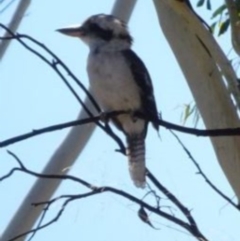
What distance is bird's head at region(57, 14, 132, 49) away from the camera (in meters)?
2.11

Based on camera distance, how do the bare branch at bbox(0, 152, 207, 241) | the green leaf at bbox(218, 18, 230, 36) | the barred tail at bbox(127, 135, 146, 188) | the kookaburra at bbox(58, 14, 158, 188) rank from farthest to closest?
the green leaf at bbox(218, 18, 230, 36) → the kookaburra at bbox(58, 14, 158, 188) → the barred tail at bbox(127, 135, 146, 188) → the bare branch at bbox(0, 152, 207, 241)

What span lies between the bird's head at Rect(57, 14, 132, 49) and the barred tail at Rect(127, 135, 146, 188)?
24cm

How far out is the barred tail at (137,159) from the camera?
168 cm

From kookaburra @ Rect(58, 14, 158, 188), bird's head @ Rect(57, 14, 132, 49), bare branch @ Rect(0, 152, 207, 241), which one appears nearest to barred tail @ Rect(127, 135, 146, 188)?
kookaburra @ Rect(58, 14, 158, 188)

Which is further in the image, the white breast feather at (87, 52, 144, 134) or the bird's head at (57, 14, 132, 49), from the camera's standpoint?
the bird's head at (57, 14, 132, 49)

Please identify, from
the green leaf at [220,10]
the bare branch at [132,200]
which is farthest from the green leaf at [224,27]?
the bare branch at [132,200]

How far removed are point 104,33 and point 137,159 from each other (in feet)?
1.31

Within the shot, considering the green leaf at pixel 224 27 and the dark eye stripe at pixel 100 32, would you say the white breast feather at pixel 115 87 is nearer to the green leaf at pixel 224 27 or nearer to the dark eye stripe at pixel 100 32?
the dark eye stripe at pixel 100 32

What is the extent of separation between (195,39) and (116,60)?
0.42 metres

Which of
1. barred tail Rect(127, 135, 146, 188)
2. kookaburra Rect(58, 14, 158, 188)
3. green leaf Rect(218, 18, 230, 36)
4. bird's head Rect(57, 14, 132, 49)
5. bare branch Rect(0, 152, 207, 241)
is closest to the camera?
bare branch Rect(0, 152, 207, 241)

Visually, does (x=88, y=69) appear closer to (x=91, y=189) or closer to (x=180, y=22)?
(x=180, y=22)

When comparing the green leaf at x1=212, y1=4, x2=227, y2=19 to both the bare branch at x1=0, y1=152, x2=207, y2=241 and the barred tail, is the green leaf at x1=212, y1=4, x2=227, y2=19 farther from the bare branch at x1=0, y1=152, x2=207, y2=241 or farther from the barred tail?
the bare branch at x1=0, y1=152, x2=207, y2=241

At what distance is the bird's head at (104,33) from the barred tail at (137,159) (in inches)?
9.6

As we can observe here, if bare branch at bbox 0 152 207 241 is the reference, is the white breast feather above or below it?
above
